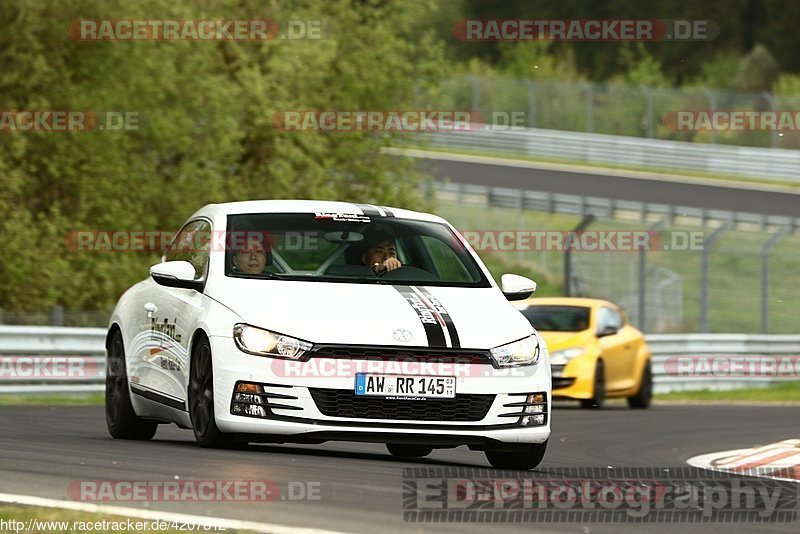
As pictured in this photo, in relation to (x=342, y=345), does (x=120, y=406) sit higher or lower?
lower

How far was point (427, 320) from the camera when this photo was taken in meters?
10.4

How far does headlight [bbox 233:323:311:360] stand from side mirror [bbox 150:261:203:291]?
88 cm

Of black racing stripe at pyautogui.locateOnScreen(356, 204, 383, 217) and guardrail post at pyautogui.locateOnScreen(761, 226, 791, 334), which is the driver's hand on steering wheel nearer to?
black racing stripe at pyautogui.locateOnScreen(356, 204, 383, 217)

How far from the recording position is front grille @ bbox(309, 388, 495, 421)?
10.2 m

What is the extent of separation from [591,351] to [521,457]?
10.9 m

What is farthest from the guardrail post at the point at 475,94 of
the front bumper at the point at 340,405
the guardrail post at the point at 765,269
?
the front bumper at the point at 340,405

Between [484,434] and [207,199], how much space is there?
1779 centimetres

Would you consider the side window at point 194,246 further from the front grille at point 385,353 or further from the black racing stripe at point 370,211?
the front grille at point 385,353

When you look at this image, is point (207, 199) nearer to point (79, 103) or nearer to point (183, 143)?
point (183, 143)

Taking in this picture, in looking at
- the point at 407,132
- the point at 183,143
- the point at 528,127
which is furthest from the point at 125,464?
the point at 528,127

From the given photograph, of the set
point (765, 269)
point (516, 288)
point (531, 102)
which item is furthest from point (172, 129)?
point (531, 102)

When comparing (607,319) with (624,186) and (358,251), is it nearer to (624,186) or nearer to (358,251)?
(358,251)

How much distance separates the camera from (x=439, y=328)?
33.9 feet

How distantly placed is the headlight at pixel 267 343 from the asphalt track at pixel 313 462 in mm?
600
